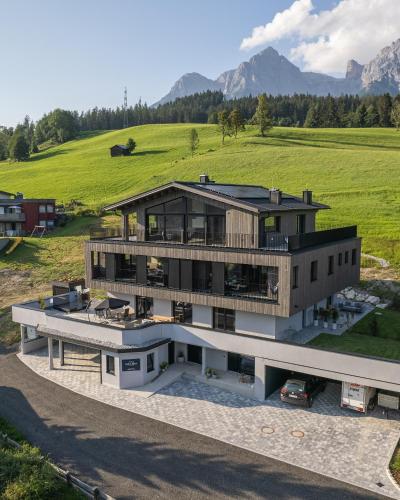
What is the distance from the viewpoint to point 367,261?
43.2m

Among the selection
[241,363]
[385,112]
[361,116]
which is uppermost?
[385,112]

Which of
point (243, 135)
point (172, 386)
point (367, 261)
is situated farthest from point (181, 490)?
point (243, 135)

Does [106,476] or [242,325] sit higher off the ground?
[242,325]

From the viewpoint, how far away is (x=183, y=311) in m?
29.2

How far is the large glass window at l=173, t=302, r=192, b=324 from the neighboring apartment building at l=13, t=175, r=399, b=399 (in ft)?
0.22

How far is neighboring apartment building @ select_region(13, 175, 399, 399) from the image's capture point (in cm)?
2428

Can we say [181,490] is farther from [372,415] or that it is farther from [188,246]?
[188,246]

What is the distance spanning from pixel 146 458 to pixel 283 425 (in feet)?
22.5

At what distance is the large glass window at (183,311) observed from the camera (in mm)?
29172

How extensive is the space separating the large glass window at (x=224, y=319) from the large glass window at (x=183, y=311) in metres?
2.26

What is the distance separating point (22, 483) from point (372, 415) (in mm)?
16378

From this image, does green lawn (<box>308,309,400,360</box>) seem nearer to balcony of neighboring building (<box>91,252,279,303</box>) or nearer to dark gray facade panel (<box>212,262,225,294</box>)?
balcony of neighboring building (<box>91,252,279,303</box>)

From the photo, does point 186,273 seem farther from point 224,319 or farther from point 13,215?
point 13,215

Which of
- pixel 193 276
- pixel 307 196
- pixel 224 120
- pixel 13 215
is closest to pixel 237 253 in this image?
pixel 193 276
